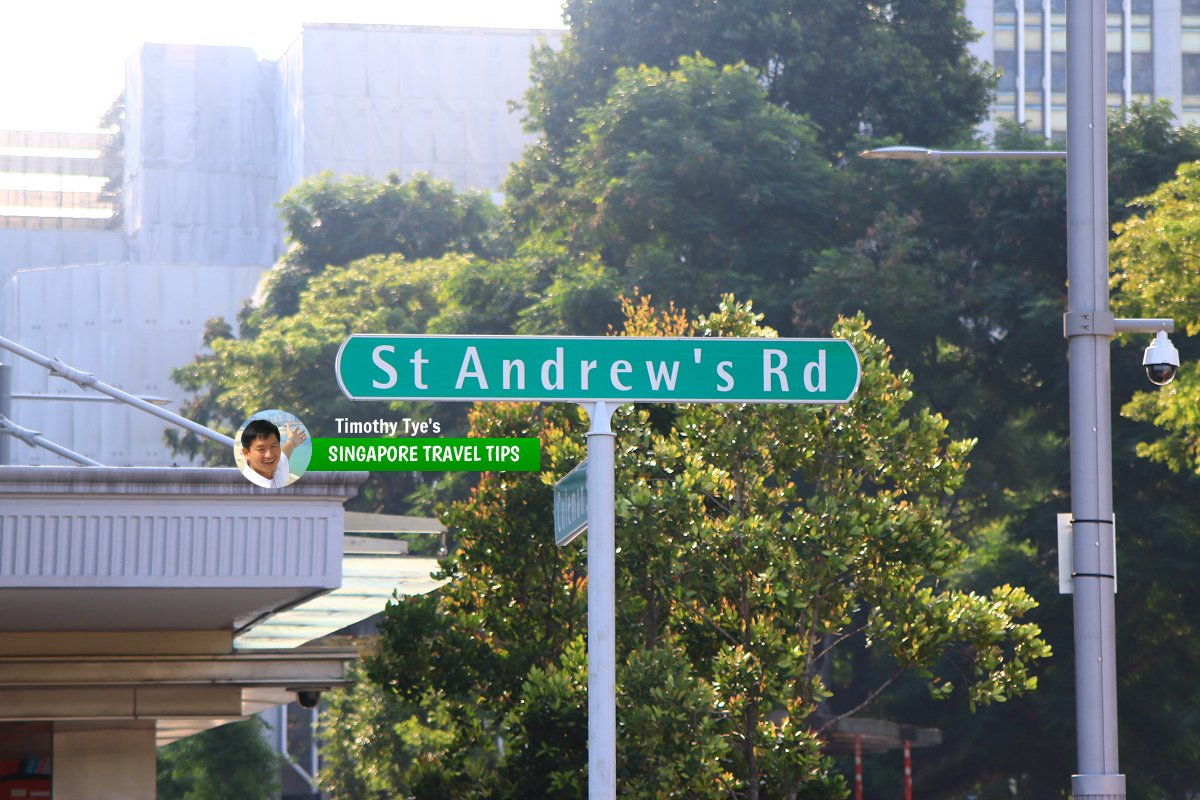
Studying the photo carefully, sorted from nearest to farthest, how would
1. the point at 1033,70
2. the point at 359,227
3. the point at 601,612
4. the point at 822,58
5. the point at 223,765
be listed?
the point at 601,612 → the point at 223,765 → the point at 822,58 → the point at 359,227 → the point at 1033,70

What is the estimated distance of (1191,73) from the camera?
287 ft

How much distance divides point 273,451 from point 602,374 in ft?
11.0

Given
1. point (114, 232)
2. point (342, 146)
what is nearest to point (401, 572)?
point (342, 146)

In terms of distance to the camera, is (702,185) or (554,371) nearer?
(554,371)

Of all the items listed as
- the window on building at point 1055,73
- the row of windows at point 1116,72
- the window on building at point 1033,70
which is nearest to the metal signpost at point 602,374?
the row of windows at point 1116,72

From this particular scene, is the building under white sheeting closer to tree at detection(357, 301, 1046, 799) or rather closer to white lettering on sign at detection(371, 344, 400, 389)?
tree at detection(357, 301, 1046, 799)

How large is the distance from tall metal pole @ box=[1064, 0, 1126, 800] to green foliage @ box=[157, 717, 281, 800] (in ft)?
70.9

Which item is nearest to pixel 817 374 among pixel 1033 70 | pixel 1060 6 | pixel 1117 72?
pixel 1117 72

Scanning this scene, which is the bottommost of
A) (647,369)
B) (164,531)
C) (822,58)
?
(164,531)

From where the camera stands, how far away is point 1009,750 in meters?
32.9

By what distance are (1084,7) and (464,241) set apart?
45653 millimetres

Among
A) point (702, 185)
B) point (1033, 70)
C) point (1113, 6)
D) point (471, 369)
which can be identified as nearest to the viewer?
point (471, 369)

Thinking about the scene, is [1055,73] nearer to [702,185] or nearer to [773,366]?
[702,185]

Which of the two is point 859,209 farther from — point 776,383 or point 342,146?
point 342,146
